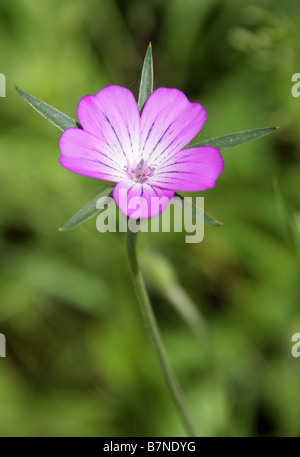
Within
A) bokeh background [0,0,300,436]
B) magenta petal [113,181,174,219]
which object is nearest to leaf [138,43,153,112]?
magenta petal [113,181,174,219]

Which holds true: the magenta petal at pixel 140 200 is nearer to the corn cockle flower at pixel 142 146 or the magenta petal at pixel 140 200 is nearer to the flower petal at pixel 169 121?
the corn cockle flower at pixel 142 146

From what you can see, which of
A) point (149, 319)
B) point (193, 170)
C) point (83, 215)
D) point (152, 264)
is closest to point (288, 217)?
point (193, 170)

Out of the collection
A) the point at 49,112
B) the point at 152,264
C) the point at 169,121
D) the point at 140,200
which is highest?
the point at 152,264

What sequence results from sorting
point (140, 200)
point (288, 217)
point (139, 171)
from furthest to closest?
point (288, 217) < point (139, 171) < point (140, 200)

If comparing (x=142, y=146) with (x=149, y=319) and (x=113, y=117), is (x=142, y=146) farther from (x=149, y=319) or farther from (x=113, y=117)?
(x=149, y=319)

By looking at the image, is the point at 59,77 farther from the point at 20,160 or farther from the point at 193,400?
the point at 193,400

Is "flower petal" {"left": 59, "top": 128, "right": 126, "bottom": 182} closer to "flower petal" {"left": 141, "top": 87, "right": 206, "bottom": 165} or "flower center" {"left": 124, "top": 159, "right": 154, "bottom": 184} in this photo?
"flower center" {"left": 124, "top": 159, "right": 154, "bottom": 184}

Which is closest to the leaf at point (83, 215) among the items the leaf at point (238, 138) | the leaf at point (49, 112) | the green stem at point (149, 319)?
the green stem at point (149, 319)
